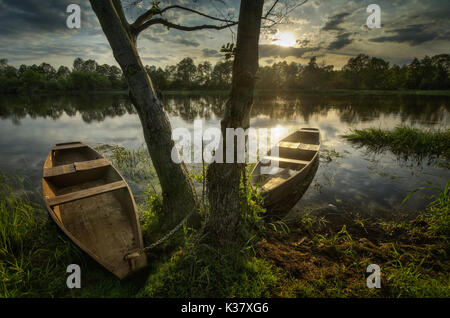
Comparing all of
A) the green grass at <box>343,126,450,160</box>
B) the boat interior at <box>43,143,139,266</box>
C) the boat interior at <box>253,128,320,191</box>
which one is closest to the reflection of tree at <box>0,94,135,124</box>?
the boat interior at <box>43,143,139,266</box>

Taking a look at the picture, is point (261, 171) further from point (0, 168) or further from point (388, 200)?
point (0, 168)

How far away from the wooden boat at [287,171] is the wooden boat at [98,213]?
2548 mm

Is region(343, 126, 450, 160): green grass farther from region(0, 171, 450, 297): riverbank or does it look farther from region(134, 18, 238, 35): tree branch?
region(134, 18, 238, 35): tree branch

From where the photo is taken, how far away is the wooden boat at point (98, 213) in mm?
2624

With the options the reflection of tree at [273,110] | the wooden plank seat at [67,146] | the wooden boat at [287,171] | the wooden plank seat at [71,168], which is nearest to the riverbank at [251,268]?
the wooden boat at [287,171]

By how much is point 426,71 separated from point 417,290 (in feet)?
262

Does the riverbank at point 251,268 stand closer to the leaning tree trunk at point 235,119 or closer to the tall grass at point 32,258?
the tall grass at point 32,258

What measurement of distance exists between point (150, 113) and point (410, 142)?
12.0 m

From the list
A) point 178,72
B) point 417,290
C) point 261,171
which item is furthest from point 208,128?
point 178,72

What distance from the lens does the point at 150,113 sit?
10.5ft

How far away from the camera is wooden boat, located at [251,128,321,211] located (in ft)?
14.4

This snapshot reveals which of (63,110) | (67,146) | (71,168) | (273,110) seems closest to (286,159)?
(71,168)

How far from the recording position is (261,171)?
5594mm
